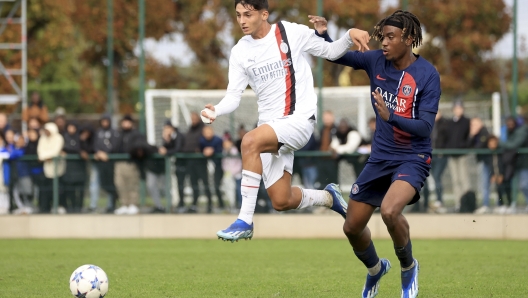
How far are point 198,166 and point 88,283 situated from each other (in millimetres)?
8761

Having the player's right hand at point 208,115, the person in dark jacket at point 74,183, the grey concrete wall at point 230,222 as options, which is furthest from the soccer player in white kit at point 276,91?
the person in dark jacket at point 74,183

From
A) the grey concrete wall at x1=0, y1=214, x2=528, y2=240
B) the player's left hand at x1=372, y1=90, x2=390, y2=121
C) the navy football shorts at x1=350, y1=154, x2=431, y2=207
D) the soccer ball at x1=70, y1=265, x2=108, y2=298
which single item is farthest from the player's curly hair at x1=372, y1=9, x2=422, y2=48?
the grey concrete wall at x1=0, y1=214, x2=528, y2=240

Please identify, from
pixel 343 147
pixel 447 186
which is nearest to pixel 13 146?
pixel 343 147

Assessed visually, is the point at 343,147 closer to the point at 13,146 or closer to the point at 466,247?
the point at 466,247

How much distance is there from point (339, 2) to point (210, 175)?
32.6 feet

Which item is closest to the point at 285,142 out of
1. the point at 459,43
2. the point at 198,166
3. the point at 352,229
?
the point at 352,229

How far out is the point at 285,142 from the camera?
8289mm

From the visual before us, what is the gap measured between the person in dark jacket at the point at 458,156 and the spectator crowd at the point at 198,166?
18mm

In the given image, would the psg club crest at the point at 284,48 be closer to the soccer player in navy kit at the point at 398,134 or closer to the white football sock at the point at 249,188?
the soccer player in navy kit at the point at 398,134

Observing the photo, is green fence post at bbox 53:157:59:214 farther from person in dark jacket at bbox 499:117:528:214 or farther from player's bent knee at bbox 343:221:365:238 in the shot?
player's bent knee at bbox 343:221:365:238

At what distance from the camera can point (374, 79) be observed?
7.94m

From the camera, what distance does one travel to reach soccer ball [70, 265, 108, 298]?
760 cm

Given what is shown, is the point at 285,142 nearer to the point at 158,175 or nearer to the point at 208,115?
the point at 208,115

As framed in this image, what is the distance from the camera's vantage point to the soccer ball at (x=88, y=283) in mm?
7602
